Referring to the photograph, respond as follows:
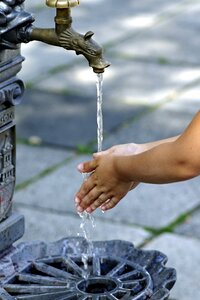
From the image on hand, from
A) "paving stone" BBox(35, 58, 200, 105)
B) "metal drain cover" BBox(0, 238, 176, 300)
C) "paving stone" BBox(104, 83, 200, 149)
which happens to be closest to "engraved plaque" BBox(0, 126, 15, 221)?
"metal drain cover" BBox(0, 238, 176, 300)

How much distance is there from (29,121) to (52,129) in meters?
0.19

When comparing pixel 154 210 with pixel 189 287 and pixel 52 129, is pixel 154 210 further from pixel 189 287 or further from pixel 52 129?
pixel 52 129

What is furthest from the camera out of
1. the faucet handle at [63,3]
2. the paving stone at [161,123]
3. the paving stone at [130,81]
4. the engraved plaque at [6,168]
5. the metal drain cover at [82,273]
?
the paving stone at [130,81]

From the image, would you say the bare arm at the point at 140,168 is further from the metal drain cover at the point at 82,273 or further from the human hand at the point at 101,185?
the metal drain cover at the point at 82,273

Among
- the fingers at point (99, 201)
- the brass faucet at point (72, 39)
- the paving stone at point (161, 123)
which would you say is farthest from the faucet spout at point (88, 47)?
the paving stone at point (161, 123)

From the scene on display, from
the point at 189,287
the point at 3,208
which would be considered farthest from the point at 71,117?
the point at 3,208

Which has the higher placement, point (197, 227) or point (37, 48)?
point (197, 227)

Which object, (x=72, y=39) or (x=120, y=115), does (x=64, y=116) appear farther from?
(x=72, y=39)

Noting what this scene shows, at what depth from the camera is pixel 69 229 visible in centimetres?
442

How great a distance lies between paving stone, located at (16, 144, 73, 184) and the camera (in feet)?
16.6

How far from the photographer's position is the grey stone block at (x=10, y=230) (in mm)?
3156

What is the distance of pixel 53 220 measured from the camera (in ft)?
14.9

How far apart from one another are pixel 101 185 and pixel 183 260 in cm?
138

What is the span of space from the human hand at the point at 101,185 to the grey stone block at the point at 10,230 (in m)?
0.33
